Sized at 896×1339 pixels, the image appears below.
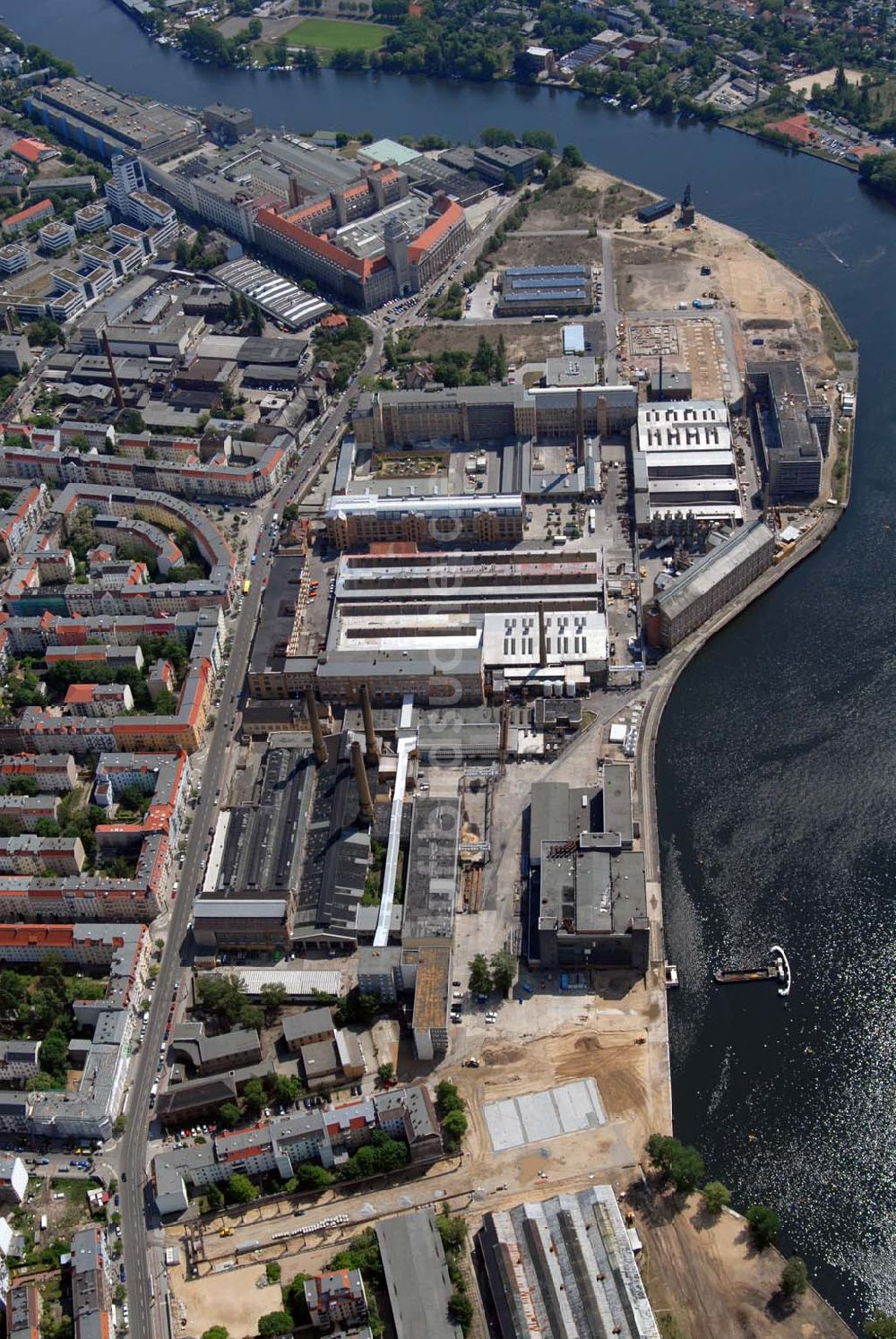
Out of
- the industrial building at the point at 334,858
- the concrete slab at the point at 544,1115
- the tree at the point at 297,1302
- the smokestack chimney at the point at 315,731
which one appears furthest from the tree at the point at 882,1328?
the smokestack chimney at the point at 315,731

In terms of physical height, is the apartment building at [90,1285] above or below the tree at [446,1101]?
below

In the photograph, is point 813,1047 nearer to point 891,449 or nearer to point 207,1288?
point 207,1288

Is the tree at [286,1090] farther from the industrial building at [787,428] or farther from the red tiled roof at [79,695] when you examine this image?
the industrial building at [787,428]

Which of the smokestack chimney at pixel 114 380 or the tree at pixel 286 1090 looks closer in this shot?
the tree at pixel 286 1090

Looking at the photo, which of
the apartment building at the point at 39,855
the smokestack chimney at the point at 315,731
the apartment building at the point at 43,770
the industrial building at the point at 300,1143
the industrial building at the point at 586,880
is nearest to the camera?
the industrial building at the point at 300,1143

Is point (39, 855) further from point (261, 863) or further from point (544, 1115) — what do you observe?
point (544, 1115)

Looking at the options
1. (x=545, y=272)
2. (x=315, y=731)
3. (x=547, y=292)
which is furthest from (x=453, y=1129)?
(x=545, y=272)
